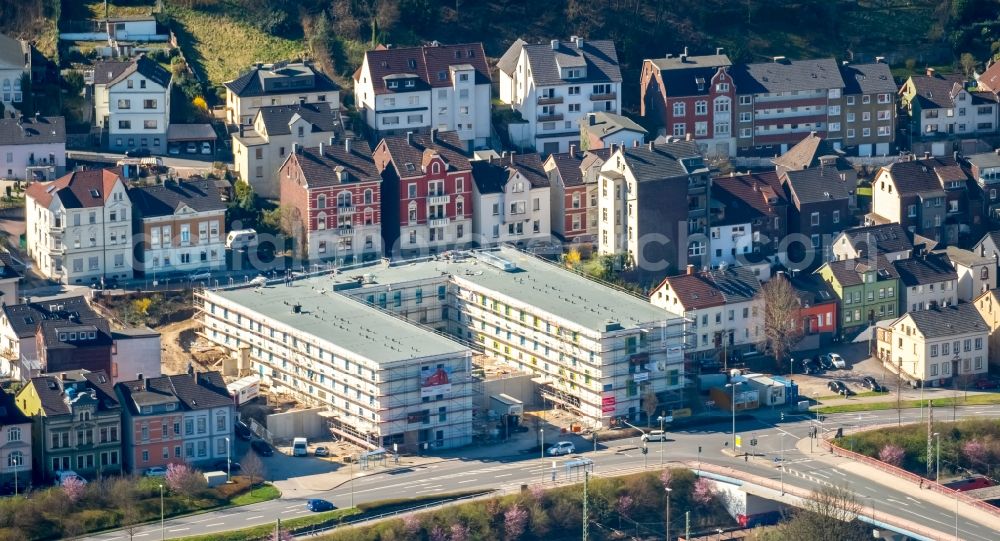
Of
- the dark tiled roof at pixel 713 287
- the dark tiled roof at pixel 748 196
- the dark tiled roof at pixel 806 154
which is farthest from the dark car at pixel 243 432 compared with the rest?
the dark tiled roof at pixel 806 154

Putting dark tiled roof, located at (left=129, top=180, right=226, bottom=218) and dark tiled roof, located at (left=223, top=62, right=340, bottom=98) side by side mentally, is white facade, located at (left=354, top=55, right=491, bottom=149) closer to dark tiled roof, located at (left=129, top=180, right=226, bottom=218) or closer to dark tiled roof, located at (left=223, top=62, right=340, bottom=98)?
dark tiled roof, located at (left=223, top=62, right=340, bottom=98)

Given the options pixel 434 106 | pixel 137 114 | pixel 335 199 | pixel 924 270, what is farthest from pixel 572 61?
pixel 137 114

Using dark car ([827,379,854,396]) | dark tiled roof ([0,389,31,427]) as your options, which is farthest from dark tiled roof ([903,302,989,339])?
dark tiled roof ([0,389,31,427])

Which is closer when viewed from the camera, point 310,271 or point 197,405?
point 197,405

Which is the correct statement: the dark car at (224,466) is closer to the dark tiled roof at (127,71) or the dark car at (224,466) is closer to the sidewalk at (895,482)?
the sidewalk at (895,482)

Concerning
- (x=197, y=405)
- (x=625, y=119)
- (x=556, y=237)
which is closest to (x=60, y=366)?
(x=197, y=405)

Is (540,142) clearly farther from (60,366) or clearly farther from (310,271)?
(60,366)
